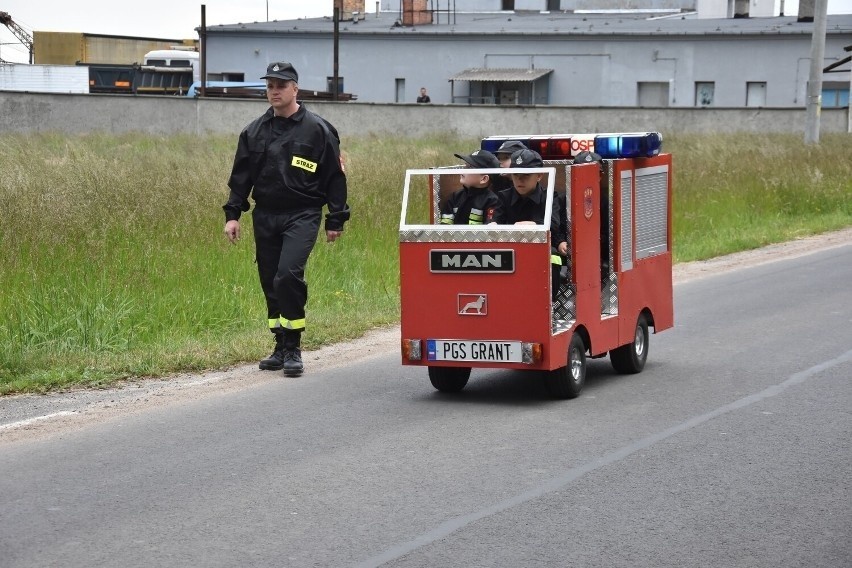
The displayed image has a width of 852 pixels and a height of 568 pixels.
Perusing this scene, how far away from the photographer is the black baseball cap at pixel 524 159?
8844mm

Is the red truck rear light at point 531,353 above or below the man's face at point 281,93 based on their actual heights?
below

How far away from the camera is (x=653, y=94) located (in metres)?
60.1

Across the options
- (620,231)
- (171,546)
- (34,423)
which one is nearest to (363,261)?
(620,231)

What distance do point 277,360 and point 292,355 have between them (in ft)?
0.53

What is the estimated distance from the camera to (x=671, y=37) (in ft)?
193

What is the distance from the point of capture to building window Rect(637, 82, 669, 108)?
5994 cm

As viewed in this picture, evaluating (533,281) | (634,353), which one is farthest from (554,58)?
(533,281)

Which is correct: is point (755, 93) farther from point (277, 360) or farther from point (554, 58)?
point (277, 360)

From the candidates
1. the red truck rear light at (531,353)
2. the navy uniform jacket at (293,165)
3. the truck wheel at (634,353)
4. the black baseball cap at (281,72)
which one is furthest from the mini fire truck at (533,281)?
the black baseball cap at (281,72)

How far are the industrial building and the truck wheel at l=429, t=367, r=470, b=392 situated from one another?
47189 millimetres

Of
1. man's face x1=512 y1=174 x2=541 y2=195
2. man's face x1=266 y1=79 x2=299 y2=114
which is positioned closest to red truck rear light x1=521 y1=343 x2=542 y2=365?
man's face x1=512 y1=174 x2=541 y2=195

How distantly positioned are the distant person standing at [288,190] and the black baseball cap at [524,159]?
1506 millimetres

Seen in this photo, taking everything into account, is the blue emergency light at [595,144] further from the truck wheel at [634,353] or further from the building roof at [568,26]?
the building roof at [568,26]

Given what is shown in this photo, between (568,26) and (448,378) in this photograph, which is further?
(568,26)
